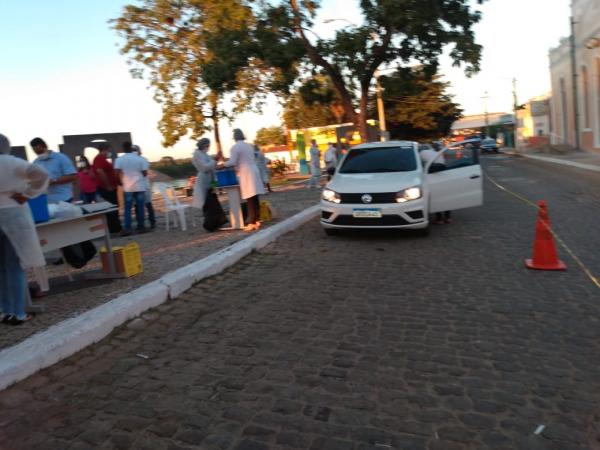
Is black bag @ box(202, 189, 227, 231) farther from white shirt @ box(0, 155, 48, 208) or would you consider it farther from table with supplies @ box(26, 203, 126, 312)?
white shirt @ box(0, 155, 48, 208)

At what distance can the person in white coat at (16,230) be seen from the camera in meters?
4.28

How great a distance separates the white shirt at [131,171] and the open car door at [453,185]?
5.43m

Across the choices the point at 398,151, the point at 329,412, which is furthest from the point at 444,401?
the point at 398,151

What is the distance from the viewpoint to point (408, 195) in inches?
313

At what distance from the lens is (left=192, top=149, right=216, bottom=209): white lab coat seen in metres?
8.95

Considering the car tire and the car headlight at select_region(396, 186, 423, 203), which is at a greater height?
the car headlight at select_region(396, 186, 423, 203)

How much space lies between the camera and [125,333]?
4430 millimetres

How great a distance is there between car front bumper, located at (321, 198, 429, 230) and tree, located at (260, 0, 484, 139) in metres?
10.7

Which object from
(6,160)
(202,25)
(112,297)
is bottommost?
(112,297)

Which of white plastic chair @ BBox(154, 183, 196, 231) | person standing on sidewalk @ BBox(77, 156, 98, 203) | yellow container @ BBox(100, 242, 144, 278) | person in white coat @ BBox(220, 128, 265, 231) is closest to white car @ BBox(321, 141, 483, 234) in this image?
person in white coat @ BBox(220, 128, 265, 231)

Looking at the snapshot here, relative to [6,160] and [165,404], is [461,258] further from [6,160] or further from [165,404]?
[6,160]

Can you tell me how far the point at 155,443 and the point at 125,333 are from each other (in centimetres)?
189

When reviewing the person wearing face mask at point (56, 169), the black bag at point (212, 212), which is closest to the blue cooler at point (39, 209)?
Result: the person wearing face mask at point (56, 169)

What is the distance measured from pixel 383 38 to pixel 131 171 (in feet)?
39.1
